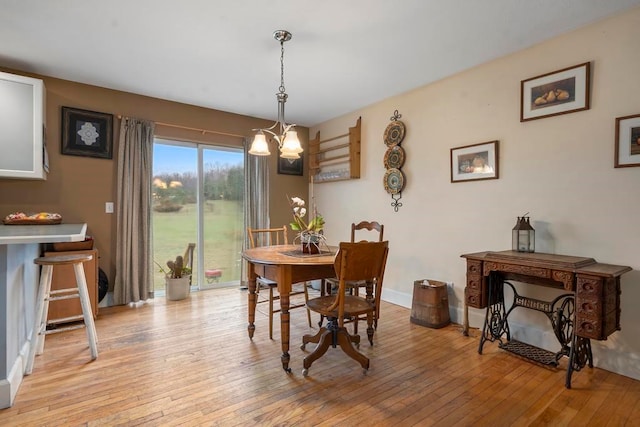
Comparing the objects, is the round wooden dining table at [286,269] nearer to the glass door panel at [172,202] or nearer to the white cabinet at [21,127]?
the glass door panel at [172,202]

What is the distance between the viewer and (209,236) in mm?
4277

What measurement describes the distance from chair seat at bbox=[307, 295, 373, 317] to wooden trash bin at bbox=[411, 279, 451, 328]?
952 millimetres

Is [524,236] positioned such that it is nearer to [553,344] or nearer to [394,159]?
[553,344]

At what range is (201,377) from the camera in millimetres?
2070

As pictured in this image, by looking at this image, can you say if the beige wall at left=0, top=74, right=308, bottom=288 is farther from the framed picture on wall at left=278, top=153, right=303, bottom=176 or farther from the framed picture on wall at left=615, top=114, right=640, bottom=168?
the framed picture on wall at left=615, top=114, right=640, bottom=168

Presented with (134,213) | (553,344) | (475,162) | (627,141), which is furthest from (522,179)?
(134,213)

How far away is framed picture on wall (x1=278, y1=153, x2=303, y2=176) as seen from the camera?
4762 mm

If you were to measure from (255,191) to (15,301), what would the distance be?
9.26 feet

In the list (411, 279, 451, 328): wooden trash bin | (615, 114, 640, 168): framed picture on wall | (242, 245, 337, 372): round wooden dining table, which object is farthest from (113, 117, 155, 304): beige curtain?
(615, 114, 640, 168): framed picture on wall

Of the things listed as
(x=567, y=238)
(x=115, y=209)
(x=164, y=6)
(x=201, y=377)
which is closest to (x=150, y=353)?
(x=201, y=377)

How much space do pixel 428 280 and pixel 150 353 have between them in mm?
2589

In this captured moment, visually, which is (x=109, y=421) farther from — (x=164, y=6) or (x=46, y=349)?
(x=164, y=6)

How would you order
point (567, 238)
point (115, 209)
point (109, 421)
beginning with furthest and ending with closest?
1. point (115, 209)
2. point (567, 238)
3. point (109, 421)

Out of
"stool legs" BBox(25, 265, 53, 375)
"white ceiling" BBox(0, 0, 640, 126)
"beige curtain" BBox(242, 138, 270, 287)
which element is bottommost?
"stool legs" BBox(25, 265, 53, 375)
